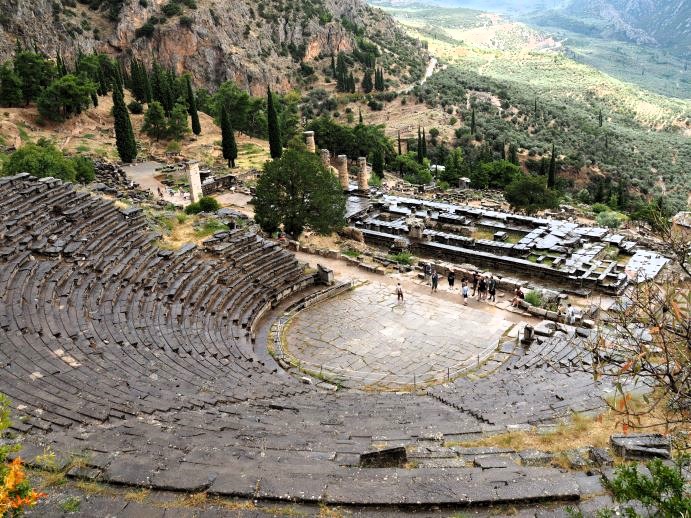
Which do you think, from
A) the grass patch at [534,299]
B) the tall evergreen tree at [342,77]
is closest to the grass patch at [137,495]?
the grass patch at [534,299]

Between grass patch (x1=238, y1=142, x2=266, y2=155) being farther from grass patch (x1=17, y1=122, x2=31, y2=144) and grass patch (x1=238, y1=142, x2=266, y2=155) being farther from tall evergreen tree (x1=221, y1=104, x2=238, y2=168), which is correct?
grass patch (x1=17, y1=122, x2=31, y2=144)

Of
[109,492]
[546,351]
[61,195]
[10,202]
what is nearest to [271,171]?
[61,195]

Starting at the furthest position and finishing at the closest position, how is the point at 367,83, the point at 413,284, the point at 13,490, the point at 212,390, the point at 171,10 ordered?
the point at 367,83 < the point at 171,10 < the point at 413,284 < the point at 212,390 < the point at 13,490

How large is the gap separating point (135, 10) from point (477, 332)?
89.4m

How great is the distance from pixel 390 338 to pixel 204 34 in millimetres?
86100

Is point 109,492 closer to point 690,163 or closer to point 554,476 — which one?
point 554,476

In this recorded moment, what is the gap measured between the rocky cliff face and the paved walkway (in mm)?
68118

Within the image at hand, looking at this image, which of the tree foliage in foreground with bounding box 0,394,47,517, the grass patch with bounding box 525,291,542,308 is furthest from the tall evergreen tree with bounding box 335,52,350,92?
the tree foliage in foreground with bounding box 0,394,47,517

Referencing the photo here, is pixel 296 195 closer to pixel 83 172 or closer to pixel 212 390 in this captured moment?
pixel 212 390

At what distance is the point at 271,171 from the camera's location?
93.1 feet

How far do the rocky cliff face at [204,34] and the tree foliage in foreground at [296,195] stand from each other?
59.6 meters

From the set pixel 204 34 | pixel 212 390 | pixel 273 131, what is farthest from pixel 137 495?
pixel 204 34

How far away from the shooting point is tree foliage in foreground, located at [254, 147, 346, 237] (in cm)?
2842

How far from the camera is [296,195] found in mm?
28719
